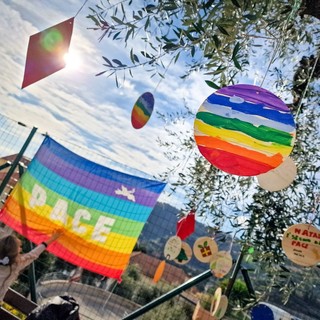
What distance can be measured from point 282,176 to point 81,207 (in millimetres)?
2683

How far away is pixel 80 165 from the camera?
3980 millimetres

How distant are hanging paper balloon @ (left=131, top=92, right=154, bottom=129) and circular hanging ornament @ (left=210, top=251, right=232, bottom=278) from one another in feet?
5.86

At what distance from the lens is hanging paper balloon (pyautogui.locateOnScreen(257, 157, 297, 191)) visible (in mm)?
1771

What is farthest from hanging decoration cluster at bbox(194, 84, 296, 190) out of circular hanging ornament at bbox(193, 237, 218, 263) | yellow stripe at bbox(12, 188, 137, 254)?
yellow stripe at bbox(12, 188, 137, 254)

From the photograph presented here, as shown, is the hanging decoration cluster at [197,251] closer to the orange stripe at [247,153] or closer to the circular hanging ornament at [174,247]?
the circular hanging ornament at [174,247]

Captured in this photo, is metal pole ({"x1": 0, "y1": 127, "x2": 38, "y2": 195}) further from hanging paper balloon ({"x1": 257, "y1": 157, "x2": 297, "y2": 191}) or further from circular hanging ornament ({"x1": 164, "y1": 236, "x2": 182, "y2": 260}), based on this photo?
hanging paper balloon ({"x1": 257, "y1": 157, "x2": 297, "y2": 191})

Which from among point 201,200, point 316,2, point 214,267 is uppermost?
point 316,2

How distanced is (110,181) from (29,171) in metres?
1.01

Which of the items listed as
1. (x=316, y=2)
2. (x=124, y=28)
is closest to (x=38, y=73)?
(x=124, y=28)

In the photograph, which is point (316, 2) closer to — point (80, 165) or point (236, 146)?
point (236, 146)

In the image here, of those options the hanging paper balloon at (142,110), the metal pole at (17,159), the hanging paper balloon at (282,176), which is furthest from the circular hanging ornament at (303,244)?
the metal pole at (17,159)

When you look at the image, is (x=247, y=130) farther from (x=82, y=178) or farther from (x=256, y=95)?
(x=82, y=178)

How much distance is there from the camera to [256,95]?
137 cm

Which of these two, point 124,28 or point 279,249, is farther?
point 279,249
